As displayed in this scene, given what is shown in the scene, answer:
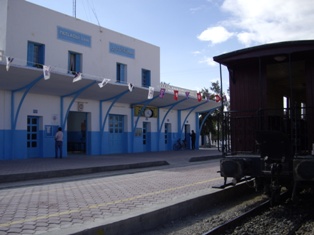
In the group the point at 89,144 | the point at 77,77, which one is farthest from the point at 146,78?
the point at 77,77

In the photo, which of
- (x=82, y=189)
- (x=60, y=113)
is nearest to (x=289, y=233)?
(x=82, y=189)

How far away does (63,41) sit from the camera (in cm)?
2166

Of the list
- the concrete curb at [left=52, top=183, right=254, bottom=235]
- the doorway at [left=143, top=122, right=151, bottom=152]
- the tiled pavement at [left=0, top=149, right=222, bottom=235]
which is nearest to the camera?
the concrete curb at [left=52, top=183, right=254, bottom=235]

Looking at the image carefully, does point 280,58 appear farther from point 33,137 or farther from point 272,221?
point 33,137

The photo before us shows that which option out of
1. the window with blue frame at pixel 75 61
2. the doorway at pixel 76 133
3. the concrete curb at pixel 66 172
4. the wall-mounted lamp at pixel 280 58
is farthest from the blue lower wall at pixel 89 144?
the wall-mounted lamp at pixel 280 58

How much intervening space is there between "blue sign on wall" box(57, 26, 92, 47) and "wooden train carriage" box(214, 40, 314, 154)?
15.4 metres

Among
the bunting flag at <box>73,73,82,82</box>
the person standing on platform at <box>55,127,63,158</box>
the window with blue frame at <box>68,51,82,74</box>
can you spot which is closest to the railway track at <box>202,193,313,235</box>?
the bunting flag at <box>73,73,82,82</box>

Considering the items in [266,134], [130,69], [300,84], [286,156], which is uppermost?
[130,69]

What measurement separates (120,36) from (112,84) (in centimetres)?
731

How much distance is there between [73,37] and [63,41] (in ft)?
2.86

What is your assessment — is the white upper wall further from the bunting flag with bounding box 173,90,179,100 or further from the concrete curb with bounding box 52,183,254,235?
the concrete curb with bounding box 52,183,254,235

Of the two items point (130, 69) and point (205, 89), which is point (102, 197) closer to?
point (130, 69)

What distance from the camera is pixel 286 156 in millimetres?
6652

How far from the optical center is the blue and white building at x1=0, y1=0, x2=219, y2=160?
17312 mm
